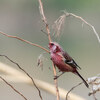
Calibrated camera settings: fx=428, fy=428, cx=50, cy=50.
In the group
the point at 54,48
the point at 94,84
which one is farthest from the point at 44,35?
the point at 94,84

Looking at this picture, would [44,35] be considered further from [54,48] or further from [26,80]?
[54,48]

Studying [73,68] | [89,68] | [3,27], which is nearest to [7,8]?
[3,27]

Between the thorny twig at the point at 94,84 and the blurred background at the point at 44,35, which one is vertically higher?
the blurred background at the point at 44,35

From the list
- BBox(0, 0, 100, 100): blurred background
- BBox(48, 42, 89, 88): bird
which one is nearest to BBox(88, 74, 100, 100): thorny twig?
BBox(48, 42, 89, 88): bird

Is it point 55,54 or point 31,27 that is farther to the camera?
point 31,27

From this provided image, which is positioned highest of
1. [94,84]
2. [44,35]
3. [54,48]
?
[44,35]

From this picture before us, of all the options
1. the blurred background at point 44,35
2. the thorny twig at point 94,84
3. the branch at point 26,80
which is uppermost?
the blurred background at point 44,35

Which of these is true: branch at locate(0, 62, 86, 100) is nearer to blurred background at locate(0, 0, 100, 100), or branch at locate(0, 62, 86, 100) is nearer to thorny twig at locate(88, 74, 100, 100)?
thorny twig at locate(88, 74, 100, 100)

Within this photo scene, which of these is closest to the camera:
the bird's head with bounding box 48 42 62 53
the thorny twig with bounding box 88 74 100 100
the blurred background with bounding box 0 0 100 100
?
the thorny twig with bounding box 88 74 100 100

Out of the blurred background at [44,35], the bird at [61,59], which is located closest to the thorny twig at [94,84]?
the bird at [61,59]

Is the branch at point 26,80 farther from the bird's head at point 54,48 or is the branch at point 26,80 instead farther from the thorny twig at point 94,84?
the thorny twig at point 94,84

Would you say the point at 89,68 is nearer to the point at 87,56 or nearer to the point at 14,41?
the point at 87,56
